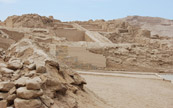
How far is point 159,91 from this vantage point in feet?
22.3

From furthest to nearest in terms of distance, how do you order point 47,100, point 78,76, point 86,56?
point 86,56 → point 78,76 → point 47,100

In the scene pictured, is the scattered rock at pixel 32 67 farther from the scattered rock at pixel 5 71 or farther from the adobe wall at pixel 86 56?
the adobe wall at pixel 86 56

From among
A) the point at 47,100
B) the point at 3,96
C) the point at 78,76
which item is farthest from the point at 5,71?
the point at 78,76

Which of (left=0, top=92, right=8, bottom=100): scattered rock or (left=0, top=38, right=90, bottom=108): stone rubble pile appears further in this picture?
(left=0, top=92, right=8, bottom=100): scattered rock

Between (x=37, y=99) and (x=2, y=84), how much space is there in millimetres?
579

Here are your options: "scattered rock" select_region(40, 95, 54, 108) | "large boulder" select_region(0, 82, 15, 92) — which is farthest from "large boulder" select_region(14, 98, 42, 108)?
"large boulder" select_region(0, 82, 15, 92)

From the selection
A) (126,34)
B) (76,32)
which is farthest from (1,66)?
(126,34)

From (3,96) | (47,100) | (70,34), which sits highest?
(70,34)

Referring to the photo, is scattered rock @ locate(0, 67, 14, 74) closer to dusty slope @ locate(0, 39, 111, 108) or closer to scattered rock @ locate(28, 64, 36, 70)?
dusty slope @ locate(0, 39, 111, 108)

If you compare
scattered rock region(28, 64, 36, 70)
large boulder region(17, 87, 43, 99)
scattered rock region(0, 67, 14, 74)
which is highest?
scattered rock region(28, 64, 36, 70)

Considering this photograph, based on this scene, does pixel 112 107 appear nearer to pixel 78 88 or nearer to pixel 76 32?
pixel 78 88

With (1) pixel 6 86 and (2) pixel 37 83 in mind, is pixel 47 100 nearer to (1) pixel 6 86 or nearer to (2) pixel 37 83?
(2) pixel 37 83

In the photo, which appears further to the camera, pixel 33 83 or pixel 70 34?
pixel 70 34

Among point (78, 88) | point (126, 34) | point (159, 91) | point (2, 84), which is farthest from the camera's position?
point (126, 34)
